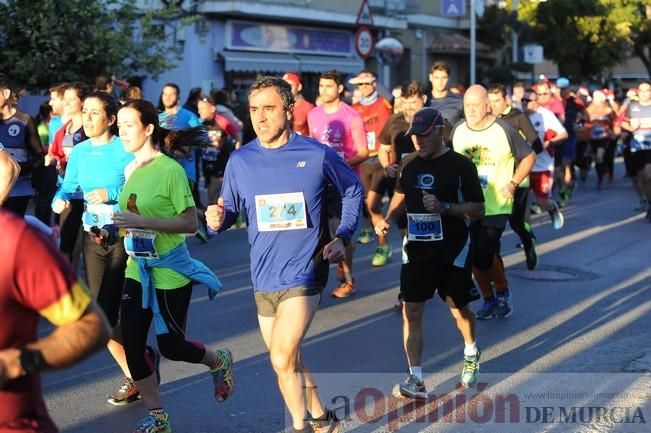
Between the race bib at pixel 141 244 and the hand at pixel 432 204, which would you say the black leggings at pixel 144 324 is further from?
the hand at pixel 432 204

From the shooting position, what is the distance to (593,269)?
34.7 ft

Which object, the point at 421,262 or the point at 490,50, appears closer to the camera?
the point at 421,262

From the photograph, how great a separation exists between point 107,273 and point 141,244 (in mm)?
676

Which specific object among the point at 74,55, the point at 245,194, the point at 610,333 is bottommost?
the point at 610,333

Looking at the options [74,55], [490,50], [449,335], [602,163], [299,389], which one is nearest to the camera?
[299,389]

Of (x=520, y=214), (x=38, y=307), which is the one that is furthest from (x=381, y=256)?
(x=38, y=307)

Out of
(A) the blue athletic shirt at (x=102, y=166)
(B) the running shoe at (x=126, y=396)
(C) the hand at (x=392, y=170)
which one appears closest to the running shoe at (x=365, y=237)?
(C) the hand at (x=392, y=170)

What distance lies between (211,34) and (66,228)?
22.5 m

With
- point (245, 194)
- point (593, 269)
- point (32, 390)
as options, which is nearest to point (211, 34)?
point (593, 269)

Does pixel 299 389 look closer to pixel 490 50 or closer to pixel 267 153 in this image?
pixel 267 153

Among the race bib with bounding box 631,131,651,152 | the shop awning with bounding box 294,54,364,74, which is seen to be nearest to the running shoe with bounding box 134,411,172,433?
the race bib with bounding box 631,131,651,152

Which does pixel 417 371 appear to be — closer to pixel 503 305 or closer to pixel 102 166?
pixel 102 166

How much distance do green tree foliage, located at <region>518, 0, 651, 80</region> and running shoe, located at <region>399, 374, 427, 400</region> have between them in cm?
3226

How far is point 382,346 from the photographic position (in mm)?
7383
